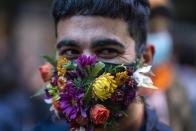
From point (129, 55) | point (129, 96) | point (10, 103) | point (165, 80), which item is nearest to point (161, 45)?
point (165, 80)

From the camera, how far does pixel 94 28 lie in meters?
5.05

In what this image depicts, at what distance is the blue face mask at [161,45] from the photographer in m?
7.59

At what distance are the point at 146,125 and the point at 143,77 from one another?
1.40 feet

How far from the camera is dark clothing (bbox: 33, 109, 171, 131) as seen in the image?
524 centimetres

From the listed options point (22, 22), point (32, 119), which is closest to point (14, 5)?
point (22, 22)

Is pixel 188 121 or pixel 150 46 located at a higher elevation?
pixel 150 46

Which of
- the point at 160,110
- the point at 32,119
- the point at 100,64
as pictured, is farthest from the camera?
the point at 32,119

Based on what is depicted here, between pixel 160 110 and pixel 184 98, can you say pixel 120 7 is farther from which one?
pixel 184 98

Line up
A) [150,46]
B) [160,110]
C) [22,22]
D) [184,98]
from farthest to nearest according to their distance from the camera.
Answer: [22,22] < [184,98] < [160,110] < [150,46]

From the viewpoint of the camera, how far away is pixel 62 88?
4.96 metres

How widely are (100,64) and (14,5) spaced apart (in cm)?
1057

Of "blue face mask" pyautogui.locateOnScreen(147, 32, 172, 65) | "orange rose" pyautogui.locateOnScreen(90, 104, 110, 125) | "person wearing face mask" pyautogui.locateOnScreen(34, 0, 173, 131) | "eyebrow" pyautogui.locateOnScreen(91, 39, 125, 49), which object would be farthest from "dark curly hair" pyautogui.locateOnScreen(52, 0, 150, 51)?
"blue face mask" pyautogui.locateOnScreen(147, 32, 172, 65)

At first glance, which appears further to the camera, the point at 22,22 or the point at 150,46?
the point at 22,22

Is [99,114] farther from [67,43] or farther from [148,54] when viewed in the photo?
[148,54]
